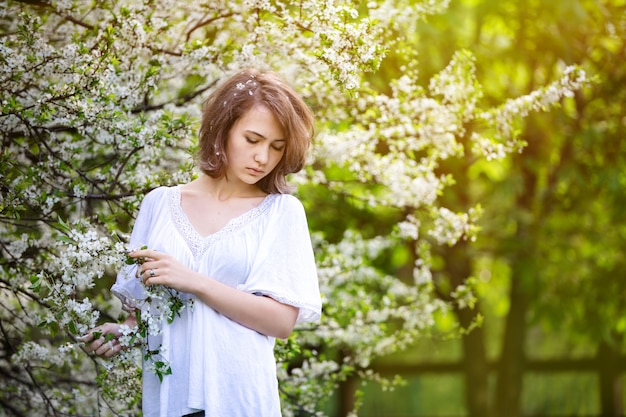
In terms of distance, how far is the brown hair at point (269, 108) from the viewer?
251 centimetres

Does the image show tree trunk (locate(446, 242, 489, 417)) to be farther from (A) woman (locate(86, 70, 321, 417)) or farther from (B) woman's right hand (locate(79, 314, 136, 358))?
(B) woman's right hand (locate(79, 314, 136, 358))

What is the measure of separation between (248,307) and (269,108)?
580mm

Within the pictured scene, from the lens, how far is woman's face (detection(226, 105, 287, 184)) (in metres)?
Result: 2.49

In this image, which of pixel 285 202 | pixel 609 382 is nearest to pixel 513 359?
pixel 609 382

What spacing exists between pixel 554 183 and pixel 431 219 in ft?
11.6

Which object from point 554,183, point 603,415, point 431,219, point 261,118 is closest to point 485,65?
point 554,183

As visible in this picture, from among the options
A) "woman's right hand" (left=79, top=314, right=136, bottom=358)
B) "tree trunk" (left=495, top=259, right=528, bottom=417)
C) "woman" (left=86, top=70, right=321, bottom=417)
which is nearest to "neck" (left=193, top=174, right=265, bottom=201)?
"woman" (left=86, top=70, right=321, bottom=417)

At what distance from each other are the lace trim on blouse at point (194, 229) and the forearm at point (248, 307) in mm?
143

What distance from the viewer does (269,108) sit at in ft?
8.23

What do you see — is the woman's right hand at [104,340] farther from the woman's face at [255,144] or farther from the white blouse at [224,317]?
the woman's face at [255,144]

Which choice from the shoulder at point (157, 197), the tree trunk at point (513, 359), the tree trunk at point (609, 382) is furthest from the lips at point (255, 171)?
the tree trunk at point (609, 382)

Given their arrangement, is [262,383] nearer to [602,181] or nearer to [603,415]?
[602,181]

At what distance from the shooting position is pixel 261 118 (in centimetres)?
250

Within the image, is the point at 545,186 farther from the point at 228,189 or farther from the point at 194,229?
the point at 194,229
